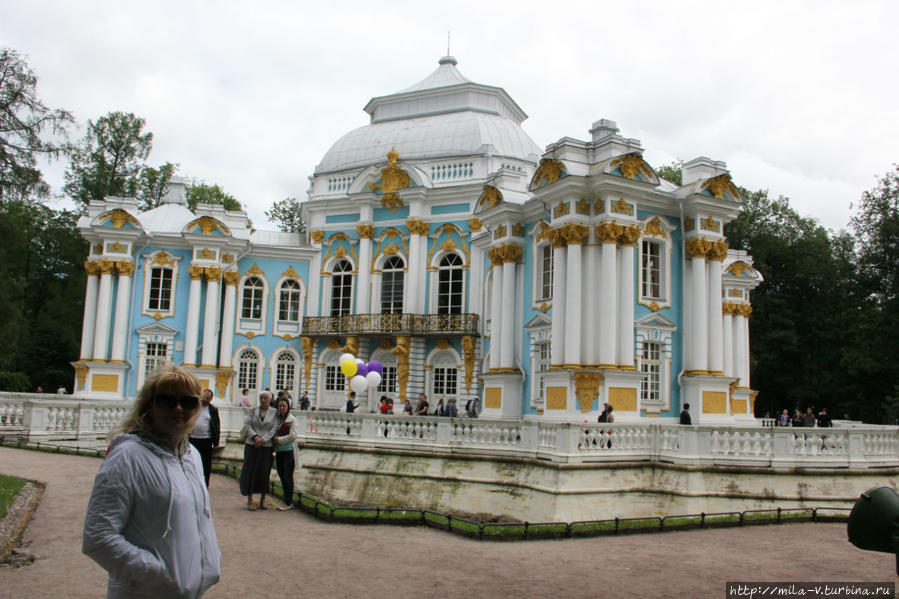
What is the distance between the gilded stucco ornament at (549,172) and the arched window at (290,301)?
14.1 meters

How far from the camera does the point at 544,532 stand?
9.87 meters

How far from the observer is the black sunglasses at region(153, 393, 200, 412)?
10.8 feet

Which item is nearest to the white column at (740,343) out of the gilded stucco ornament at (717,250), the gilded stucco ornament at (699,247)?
the gilded stucco ornament at (717,250)

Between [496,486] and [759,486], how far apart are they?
173 inches

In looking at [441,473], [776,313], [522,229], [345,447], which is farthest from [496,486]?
[776,313]

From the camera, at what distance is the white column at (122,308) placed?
89.6ft

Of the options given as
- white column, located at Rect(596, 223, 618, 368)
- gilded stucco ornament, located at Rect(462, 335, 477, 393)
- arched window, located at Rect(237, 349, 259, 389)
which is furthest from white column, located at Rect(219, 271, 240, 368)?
white column, located at Rect(596, 223, 618, 368)

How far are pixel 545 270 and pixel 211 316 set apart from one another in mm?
13762

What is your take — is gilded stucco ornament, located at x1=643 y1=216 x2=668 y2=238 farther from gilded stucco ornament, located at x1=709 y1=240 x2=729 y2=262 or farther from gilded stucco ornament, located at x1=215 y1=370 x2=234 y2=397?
gilded stucco ornament, located at x1=215 y1=370 x2=234 y2=397

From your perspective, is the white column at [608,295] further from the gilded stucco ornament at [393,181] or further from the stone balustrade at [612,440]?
the gilded stucco ornament at [393,181]

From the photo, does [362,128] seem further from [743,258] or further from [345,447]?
[345,447]

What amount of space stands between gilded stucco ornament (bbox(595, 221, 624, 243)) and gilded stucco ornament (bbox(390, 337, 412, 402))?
11370 millimetres

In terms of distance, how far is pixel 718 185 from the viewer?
19.4 m

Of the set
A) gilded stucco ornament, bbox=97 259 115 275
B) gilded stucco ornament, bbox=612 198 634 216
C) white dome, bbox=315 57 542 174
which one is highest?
white dome, bbox=315 57 542 174
